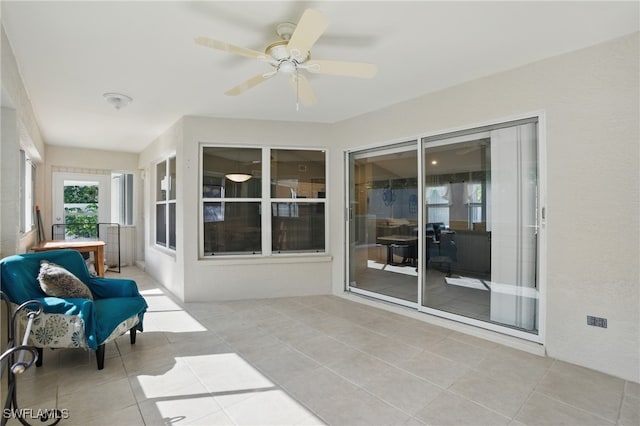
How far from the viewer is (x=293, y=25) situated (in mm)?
2270

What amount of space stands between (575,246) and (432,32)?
2.03m

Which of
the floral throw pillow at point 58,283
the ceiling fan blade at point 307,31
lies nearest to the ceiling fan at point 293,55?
the ceiling fan blade at point 307,31

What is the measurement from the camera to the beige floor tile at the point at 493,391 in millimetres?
2137

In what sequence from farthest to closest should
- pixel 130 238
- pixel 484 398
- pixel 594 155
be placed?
pixel 130 238 < pixel 594 155 < pixel 484 398

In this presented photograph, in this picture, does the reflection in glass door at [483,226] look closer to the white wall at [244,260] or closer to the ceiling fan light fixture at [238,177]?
the white wall at [244,260]

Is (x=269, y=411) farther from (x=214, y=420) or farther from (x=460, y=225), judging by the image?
(x=460, y=225)

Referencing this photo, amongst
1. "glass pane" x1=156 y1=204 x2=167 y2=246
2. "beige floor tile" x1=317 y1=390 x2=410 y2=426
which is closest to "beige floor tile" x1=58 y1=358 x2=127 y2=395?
"beige floor tile" x1=317 y1=390 x2=410 y2=426

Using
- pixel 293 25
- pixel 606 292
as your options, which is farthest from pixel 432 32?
pixel 606 292

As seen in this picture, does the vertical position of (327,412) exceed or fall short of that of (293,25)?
it falls short

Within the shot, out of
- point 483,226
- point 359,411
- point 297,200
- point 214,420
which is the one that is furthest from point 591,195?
point 297,200

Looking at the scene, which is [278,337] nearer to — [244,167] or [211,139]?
[244,167]

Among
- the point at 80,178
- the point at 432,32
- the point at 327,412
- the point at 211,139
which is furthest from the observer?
the point at 80,178

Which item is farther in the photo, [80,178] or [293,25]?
[80,178]

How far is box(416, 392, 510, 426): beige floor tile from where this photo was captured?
1970 mm
